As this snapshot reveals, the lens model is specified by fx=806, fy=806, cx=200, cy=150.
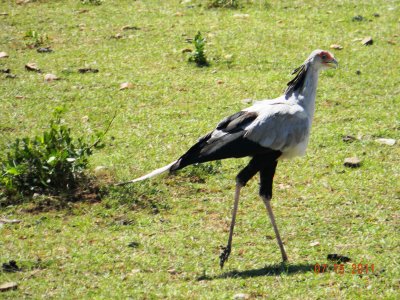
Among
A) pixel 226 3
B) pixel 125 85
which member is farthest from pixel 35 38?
pixel 226 3

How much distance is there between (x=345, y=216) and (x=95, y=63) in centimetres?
471

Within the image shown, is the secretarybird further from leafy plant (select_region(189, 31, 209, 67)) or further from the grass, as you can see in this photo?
leafy plant (select_region(189, 31, 209, 67))

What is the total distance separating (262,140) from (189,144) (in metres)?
2.17

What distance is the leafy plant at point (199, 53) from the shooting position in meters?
10.1

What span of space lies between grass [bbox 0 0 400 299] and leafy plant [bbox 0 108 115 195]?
0.23 m

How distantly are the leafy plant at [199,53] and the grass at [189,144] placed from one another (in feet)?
0.46

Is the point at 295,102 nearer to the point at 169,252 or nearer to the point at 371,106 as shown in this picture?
the point at 169,252

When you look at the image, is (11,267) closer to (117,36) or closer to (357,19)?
(117,36)

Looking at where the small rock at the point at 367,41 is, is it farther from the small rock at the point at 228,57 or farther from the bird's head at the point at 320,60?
the bird's head at the point at 320,60

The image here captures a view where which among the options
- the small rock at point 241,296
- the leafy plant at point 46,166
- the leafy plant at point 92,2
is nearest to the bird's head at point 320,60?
the leafy plant at point 46,166

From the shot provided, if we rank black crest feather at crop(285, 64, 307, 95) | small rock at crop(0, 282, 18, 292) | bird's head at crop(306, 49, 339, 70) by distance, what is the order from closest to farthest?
small rock at crop(0, 282, 18, 292), black crest feather at crop(285, 64, 307, 95), bird's head at crop(306, 49, 339, 70)

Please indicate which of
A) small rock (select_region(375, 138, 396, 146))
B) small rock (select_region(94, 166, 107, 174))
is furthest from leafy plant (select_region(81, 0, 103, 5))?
small rock (select_region(375, 138, 396, 146))

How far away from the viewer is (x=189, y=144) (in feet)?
27.1

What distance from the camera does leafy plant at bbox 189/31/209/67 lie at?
1007 cm
